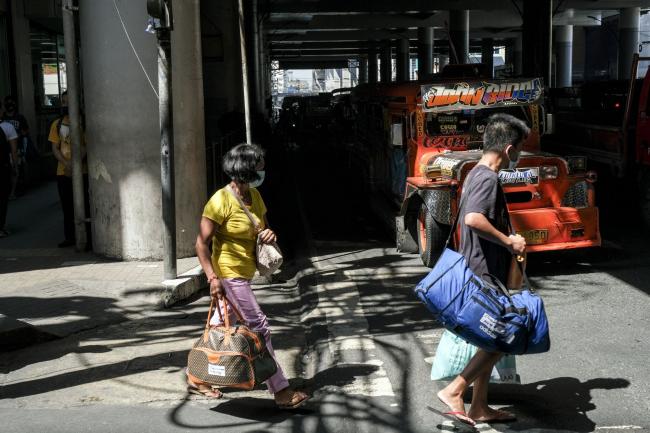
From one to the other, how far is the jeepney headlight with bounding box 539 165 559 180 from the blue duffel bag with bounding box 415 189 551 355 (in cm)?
514

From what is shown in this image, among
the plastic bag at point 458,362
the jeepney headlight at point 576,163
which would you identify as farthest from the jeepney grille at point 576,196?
the plastic bag at point 458,362

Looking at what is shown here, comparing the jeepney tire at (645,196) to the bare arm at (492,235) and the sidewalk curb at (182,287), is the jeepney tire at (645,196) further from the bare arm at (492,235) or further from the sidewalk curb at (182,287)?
the bare arm at (492,235)

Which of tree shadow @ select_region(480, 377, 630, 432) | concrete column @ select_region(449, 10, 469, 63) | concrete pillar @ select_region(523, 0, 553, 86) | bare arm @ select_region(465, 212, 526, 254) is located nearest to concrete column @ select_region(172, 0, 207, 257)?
tree shadow @ select_region(480, 377, 630, 432)

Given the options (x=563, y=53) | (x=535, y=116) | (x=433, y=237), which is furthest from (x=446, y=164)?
(x=563, y=53)

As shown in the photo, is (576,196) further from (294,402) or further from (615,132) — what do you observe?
(294,402)

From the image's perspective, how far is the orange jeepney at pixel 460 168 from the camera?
32.5 ft

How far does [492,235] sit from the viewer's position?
5.06 m

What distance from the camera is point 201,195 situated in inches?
429

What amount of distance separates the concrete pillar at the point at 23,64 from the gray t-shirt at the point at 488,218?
55.3 feet

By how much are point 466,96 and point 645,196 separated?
11.8ft

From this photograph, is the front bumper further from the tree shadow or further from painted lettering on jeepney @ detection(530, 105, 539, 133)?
the tree shadow

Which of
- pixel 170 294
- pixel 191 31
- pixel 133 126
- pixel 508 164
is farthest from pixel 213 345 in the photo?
pixel 191 31

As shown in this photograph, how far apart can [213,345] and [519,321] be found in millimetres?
1995

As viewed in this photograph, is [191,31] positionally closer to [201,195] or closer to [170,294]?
[201,195]
